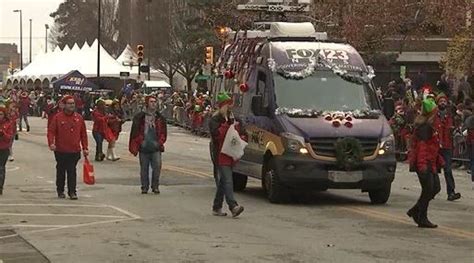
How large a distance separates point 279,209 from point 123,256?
16.2 ft

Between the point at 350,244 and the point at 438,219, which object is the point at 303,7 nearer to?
the point at 438,219

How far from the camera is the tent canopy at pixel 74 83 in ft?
193

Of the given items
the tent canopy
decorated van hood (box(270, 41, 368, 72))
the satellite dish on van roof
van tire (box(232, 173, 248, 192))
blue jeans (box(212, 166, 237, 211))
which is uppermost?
the satellite dish on van roof

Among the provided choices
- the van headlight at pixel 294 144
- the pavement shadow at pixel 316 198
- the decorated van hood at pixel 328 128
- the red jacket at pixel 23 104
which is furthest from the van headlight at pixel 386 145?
the red jacket at pixel 23 104

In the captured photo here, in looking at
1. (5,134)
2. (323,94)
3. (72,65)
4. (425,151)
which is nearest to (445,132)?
(323,94)

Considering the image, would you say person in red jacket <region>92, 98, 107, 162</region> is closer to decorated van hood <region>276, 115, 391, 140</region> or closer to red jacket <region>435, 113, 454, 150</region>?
decorated van hood <region>276, 115, 391, 140</region>

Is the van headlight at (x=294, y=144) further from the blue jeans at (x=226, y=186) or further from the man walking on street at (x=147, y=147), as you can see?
the man walking on street at (x=147, y=147)

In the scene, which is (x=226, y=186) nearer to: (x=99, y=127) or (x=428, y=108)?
(x=428, y=108)

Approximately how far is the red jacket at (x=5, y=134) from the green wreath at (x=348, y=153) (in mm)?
5722

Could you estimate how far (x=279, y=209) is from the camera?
14781 mm

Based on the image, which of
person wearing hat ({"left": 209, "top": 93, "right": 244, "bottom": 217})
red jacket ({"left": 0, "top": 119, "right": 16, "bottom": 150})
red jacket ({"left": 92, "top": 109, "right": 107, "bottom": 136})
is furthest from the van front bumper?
red jacket ({"left": 92, "top": 109, "right": 107, "bottom": 136})

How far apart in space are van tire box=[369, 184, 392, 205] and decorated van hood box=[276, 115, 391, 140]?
0.91 m

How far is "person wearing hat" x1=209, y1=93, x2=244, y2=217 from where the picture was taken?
13586mm

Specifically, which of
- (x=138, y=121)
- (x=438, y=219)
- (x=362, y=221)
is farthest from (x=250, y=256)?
(x=138, y=121)
